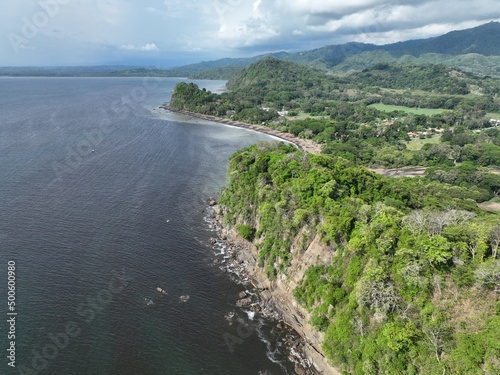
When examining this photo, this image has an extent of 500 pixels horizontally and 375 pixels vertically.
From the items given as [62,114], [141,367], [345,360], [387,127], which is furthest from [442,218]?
[62,114]

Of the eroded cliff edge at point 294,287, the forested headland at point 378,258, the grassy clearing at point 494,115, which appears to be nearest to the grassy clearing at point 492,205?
the forested headland at point 378,258

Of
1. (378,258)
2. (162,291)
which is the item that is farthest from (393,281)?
(162,291)

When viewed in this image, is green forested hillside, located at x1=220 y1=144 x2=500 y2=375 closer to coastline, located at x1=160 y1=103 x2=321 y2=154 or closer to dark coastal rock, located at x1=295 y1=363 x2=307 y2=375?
dark coastal rock, located at x1=295 y1=363 x2=307 y2=375

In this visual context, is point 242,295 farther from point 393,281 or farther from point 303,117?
point 303,117

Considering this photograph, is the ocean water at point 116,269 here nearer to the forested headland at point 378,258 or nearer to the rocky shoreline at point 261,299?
the rocky shoreline at point 261,299

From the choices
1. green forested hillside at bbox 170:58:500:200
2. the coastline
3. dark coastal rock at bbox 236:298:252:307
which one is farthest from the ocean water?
green forested hillside at bbox 170:58:500:200

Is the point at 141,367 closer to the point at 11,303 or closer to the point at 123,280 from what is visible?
the point at 123,280
